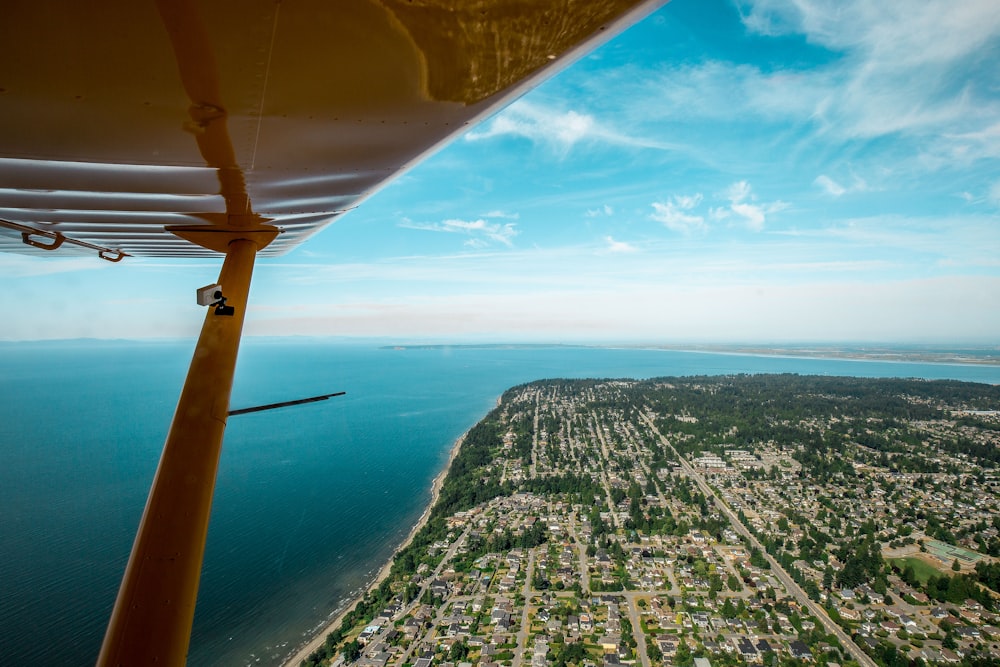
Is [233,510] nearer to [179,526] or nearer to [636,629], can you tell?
[636,629]

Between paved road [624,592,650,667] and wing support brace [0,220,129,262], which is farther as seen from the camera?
paved road [624,592,650,667]

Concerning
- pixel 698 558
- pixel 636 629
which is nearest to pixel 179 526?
pixel 636 629

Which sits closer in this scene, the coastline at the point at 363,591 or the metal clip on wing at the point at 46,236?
the metal clip on wing at the point at 46,236

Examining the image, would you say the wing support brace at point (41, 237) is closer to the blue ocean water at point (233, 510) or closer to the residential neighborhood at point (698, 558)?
the residential neighborhood at point (698, 558)

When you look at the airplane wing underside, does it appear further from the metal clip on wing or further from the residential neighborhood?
the residential neighborhood

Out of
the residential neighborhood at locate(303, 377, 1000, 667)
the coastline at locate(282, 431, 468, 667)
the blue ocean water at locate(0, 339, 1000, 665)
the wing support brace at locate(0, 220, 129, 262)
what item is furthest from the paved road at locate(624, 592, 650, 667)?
the wing support brace at locate(0, 220, 129, 262)

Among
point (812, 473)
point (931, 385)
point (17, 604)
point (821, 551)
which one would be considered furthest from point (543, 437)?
point (931, 385)

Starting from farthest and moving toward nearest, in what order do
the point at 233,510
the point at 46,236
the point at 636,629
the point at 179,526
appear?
the point at 233,510 < the point at 636,629 < the point at 46,236 < the point at 179,526

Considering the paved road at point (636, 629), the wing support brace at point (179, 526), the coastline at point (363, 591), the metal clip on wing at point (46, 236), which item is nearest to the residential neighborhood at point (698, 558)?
the paved road at point (636, 629)

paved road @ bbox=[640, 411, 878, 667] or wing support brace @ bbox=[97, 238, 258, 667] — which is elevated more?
wing support brace @ bbox=[97, 238, 258, 667]

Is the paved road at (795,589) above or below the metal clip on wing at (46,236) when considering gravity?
below
